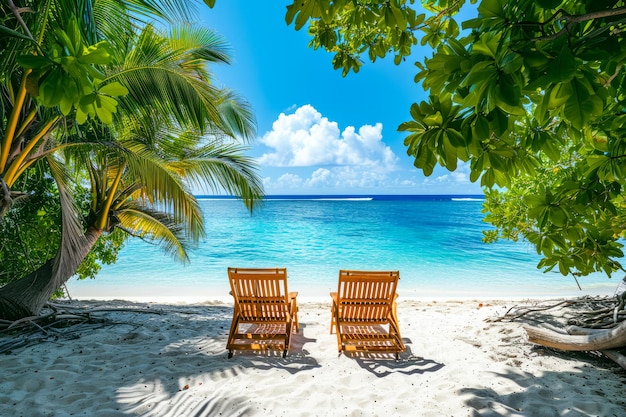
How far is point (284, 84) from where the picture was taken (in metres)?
58.6

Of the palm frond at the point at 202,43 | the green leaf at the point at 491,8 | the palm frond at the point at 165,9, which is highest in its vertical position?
the palm frond at the point at 202,43

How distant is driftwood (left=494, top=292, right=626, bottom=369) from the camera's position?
3.11 meters

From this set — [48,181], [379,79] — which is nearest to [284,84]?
[379,79]

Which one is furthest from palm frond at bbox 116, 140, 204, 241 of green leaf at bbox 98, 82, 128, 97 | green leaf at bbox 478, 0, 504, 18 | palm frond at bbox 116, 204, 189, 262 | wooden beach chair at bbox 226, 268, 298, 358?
green leaf at bbox 478, 0, 504, 18

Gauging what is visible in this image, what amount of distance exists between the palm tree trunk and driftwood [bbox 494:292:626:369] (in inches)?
227

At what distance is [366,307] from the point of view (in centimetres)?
414

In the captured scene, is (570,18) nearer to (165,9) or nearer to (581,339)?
(165,9)

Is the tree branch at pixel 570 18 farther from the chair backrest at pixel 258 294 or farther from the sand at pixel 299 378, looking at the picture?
the chair backrest at pixel 258 294

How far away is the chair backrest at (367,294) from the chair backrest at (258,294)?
2.37 ft

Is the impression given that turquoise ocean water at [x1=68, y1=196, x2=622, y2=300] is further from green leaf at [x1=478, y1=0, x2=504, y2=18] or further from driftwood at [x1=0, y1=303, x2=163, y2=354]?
green leaf at [x1=478, y1=0, x2=504, y2=18]

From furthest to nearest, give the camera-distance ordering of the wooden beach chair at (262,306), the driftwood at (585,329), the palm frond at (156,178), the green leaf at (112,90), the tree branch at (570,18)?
the palm frond at (156,178) < the wooden beach chair at (262,306) < the driftwood at (585,329) < the green leaf at (112,90) < the tree branch at (570,18)

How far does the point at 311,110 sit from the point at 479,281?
54.4 meters

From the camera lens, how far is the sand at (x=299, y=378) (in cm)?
255

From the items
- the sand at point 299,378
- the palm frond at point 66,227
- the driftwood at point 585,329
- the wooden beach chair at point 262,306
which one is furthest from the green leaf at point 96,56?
the driftwood at point 585,329
